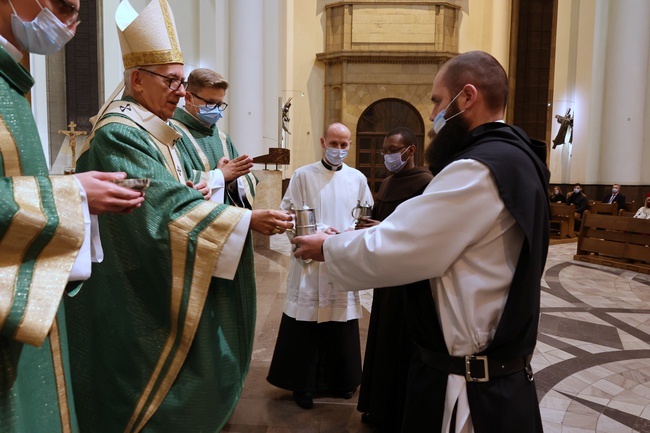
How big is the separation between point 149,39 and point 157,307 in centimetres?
117

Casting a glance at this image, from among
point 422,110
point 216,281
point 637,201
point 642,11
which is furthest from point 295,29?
point 216,281

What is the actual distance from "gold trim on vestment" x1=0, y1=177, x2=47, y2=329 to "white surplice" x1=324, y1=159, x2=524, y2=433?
96 cm

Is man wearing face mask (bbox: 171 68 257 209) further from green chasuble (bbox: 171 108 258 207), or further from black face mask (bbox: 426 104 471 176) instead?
black face mask (bbox: 426 104 471 176)

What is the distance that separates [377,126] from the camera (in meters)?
17.3

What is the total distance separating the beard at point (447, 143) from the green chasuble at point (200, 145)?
1.38 meters

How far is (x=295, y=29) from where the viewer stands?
56.0 feet

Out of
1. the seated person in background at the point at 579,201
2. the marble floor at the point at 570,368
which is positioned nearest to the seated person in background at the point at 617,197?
the seated person in background at the point at 579,201

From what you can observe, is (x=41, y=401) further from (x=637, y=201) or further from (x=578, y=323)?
(x=637, y=201)

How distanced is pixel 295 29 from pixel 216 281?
643 inches

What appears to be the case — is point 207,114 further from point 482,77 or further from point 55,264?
point 55,264

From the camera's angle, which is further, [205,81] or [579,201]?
[579,201]

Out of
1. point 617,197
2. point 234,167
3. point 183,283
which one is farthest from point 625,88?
point 183,283

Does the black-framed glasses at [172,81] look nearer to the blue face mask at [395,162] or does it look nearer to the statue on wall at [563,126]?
the blue face mask at [395,162]

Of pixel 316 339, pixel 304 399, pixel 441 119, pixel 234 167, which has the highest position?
pixel 441 119
